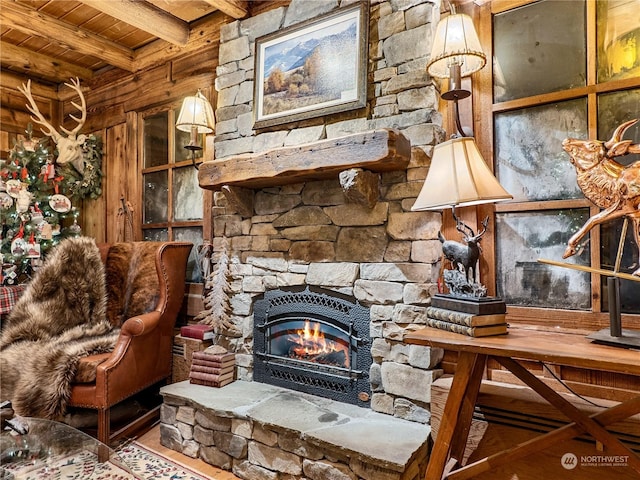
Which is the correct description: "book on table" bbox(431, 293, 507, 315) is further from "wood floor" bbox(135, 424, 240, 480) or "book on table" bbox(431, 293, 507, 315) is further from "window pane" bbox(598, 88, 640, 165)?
"wood floor" bbox(135, 424, 240, 480)

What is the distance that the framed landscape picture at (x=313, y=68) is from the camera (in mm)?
2143

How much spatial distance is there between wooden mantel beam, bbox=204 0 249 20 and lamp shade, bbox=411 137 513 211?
173 cm

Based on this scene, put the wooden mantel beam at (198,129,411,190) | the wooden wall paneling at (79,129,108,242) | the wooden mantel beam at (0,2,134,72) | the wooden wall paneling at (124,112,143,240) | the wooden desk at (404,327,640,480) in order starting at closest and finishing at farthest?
the wooden desk at (404,327,640,480), the wooden mantel beam at (198,129,411,190), the wooden mantel beam at (0,2,134,72), the wooden wall paneling at (124,112,143,240), the wooden wall paneling at (79,129,108,242)

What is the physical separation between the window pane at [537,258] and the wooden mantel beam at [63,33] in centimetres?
312

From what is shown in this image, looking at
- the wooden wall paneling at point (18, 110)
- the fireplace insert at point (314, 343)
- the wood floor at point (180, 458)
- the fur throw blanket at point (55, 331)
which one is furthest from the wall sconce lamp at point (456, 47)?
the wooden wall paneling at point (18, 110)

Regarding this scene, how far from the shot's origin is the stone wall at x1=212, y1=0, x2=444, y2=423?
1932 millimetres

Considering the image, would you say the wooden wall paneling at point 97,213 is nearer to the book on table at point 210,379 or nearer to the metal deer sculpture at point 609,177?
the book on table at point 210,379

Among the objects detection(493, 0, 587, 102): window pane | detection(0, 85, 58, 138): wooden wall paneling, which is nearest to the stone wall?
detection(493, 0, 587, 102): window pane

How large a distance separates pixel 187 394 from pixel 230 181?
1.21 metres

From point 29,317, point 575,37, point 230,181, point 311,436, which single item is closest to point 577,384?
point 311,436

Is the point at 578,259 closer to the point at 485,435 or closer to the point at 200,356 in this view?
the point at 485,435

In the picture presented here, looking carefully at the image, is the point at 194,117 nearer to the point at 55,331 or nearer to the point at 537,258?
the point at 55,331

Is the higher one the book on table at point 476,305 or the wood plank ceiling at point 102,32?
the wood plank ceiling at point 102,32

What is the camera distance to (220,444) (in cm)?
212
